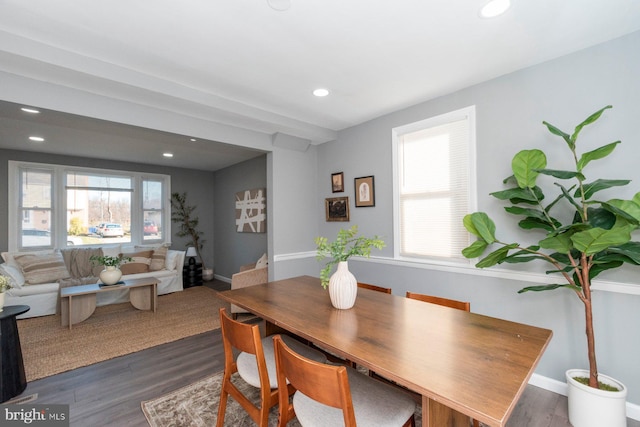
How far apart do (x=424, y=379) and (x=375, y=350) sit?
25 centimetres

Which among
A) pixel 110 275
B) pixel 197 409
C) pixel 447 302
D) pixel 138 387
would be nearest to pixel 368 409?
pixel 447 302

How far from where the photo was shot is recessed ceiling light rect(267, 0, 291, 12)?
1.58 metres

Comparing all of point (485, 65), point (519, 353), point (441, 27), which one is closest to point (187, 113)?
point (441, 27)

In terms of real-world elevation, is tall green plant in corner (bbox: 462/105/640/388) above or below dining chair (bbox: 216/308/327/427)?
above

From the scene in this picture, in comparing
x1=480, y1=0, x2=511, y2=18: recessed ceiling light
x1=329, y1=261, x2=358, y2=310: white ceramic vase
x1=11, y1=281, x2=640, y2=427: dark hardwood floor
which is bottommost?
x1=11, y1=281, x2=640, y2=427: dark hardwood floor

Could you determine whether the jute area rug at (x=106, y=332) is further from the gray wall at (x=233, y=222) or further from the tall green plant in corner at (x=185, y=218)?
the tall green plant in corner at (x=185, y=218)

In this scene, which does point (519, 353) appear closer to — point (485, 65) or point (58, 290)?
point (485, 65)

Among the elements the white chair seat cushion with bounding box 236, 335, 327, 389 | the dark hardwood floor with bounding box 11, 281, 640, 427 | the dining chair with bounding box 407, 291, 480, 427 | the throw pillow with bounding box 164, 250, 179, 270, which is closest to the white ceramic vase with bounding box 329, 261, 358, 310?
the white chair seat cushion with bounding box 236, 335, 327, 389

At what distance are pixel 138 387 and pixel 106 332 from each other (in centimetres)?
158

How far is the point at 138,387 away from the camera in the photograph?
2.31m

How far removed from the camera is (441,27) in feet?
6.00

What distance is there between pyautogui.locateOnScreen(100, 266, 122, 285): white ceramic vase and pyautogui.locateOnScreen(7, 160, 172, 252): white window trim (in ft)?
6.44

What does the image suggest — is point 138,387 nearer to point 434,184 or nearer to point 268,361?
point 268,361

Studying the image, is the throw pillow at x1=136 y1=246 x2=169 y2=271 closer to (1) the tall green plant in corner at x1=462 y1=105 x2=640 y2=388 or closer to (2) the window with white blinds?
(2) the window with white blinds
